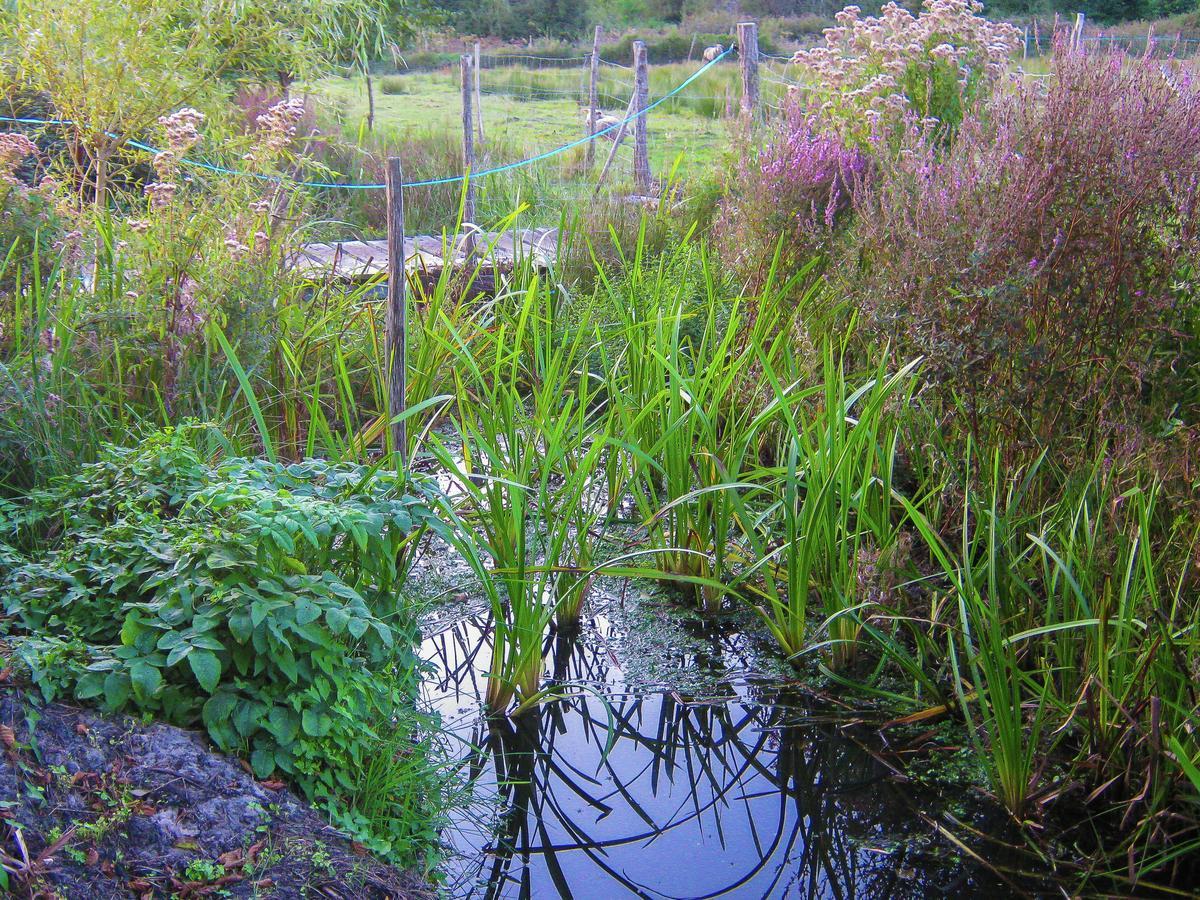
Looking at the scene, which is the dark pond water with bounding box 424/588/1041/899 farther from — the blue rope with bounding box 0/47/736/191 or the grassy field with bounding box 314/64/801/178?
the grassy field with bounding box 314/64/801/178

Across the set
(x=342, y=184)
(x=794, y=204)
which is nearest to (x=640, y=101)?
(x=342, y=184)

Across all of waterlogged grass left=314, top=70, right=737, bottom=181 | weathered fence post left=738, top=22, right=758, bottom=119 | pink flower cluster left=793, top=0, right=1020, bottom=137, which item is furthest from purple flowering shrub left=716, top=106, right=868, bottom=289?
waterlogged grass left=314, top=70, right=737, bottom=181

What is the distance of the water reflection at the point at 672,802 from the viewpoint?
2.01 m

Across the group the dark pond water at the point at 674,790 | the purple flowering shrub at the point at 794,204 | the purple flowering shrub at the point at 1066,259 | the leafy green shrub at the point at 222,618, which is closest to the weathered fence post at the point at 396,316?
the leafy green shrub at the point at 222,618

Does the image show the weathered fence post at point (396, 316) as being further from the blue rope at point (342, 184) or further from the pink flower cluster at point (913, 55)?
the pink flower cluster at point (913, 55)

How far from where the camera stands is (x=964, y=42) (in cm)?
514

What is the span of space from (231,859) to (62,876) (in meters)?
0.25

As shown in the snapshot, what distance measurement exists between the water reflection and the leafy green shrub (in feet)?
1.24

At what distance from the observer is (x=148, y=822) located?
159 cm

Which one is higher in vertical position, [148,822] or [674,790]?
[148,822]

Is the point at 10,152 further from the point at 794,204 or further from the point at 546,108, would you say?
the point at 546,108

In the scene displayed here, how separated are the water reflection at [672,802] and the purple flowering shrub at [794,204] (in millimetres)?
1905

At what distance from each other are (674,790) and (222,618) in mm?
1139

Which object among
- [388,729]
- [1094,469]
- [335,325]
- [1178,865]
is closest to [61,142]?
[335,325]
